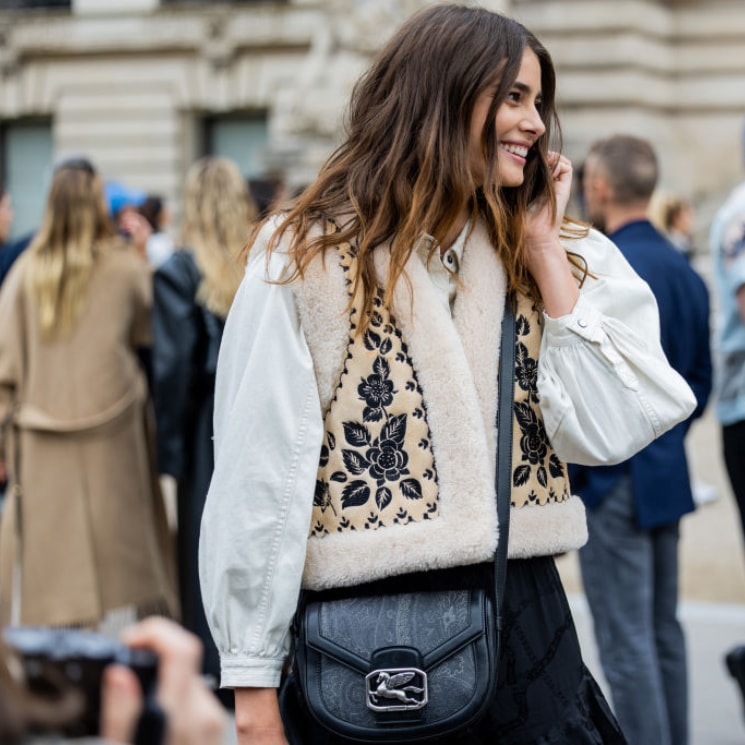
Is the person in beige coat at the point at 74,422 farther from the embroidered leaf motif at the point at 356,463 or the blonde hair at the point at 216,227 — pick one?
the embroidered leaf motif at the point at 356,463

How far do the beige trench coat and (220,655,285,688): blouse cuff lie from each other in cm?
353

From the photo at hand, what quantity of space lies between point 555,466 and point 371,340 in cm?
42

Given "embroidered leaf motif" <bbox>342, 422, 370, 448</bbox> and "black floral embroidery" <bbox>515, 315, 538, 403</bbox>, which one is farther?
"black floral embroidery" <bbox>515, 315, 538, 403</bbox>

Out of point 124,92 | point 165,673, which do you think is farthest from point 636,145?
point 124,92

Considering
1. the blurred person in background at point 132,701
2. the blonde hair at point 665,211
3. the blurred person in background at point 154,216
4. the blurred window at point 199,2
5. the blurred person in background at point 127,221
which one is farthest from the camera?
the blurred window at point 199,2

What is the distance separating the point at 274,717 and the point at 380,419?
1.77 ft

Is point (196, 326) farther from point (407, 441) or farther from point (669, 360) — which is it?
point (407, 441)

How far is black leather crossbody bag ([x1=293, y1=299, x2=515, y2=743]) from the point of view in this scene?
8.48ft

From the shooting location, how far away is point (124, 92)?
84.2ft

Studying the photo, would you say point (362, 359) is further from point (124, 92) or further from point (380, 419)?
point (124, 92)

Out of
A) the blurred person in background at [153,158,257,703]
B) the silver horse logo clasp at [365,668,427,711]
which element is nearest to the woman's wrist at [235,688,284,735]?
the silver horse logo clasp at [365,668,427,711]

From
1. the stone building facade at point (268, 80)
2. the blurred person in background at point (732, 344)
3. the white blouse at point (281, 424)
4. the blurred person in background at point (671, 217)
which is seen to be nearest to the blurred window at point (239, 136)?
the stone building facade at point (268, 80)

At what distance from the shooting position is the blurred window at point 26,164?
27.2 meters

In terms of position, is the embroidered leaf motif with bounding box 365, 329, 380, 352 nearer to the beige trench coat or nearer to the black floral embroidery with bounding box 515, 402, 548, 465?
the black floral embroidery with bounding box 515, 402, 548, 465
